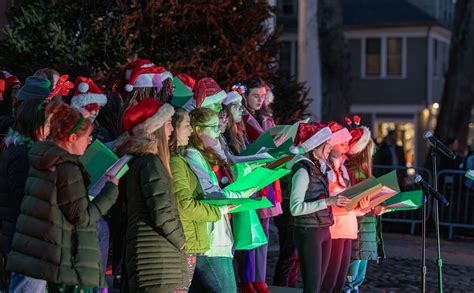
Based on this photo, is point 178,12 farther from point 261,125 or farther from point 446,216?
point 446,216

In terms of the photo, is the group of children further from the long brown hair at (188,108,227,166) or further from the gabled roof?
the gabled roof

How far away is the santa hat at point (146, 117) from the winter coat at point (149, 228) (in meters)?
0.09

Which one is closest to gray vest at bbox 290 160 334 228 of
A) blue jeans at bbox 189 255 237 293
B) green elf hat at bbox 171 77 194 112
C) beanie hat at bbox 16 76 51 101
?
green elf hat at bbox 171 77 194 112

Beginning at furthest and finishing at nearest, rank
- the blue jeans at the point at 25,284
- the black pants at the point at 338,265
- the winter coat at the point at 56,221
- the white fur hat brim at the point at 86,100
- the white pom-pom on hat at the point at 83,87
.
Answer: the black pants at the point at 338,265 → the white pom-pom on hat at the point at 83,87 → the white fur hat brim at the point at 86,100 → the blue jeans at the point at 25,284 → the winter coat at the point at 56,221

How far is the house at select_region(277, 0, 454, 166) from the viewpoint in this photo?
138 ft

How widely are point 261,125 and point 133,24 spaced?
192 cm

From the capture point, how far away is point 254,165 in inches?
295

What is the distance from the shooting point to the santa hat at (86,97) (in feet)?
24.8

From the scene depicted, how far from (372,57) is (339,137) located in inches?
1396

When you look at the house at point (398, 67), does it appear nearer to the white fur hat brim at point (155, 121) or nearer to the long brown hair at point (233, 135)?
the long brown hair at point (233, 135)

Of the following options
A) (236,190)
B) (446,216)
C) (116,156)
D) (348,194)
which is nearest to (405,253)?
(446,216)

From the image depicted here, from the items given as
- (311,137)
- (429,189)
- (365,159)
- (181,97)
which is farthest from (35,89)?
(365,159)

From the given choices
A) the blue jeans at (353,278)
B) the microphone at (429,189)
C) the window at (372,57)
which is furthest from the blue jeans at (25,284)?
the window at (372,57)

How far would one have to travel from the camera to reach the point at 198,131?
6.87 m
